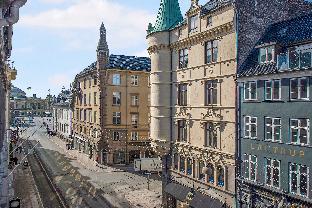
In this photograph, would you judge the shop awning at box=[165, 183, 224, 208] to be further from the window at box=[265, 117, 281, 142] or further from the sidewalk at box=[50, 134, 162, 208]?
the window at box=[265, 117, 281, 142]

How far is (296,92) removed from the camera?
2177 centimetres

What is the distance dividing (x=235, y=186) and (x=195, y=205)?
4.92 metres

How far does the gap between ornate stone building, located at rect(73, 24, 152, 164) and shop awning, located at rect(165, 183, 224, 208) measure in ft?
78.8

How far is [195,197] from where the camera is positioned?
30562mm

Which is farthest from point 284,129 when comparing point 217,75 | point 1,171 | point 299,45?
point 1,171

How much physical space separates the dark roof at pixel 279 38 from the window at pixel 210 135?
5851mm

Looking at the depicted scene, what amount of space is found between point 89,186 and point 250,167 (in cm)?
2578

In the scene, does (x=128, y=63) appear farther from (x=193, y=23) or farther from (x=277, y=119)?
(x=277, y=119)

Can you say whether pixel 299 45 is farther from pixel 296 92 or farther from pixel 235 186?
pixel 235 186

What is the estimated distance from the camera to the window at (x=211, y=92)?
2890 cm

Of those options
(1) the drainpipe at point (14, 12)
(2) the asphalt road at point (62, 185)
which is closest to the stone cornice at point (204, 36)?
(2) the asphalt road at point (62, 185)

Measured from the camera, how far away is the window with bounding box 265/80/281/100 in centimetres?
2309

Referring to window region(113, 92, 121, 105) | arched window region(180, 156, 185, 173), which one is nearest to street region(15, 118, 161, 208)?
arched window region(180, 156, 185, 173)

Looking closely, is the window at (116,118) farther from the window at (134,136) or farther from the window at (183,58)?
the window at (183,58)
